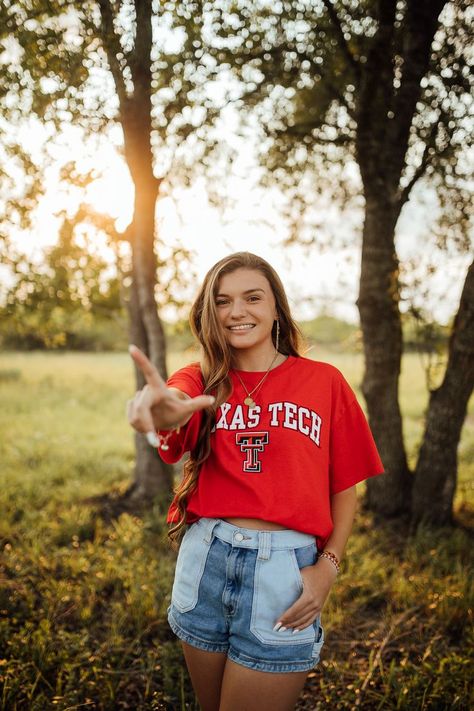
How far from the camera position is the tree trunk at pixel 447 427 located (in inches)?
191

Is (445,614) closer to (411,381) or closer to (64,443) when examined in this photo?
(64,443)

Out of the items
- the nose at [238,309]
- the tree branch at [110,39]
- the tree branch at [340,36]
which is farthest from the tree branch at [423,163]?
the nose at [238,309]

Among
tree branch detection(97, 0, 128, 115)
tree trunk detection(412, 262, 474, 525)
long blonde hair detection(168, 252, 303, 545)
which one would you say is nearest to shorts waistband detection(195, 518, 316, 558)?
long blonde hair detection(168, 252, 303, 545)

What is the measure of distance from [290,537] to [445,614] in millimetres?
2515

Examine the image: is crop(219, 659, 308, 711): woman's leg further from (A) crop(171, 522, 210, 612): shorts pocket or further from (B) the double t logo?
(B) the double t logo

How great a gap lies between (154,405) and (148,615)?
2.58 metres

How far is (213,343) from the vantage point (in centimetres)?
234

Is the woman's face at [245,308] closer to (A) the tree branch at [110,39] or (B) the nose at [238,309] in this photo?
(B) the nose at [238,309]

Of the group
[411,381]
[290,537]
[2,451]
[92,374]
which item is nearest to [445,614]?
[290,537]

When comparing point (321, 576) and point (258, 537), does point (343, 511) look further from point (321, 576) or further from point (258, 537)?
point (258, 537)

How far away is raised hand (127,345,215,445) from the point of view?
5.63ft

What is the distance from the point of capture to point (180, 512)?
227cm

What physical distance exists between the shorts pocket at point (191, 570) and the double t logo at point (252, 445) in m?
0.35

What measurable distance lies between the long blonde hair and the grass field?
1.54 m
